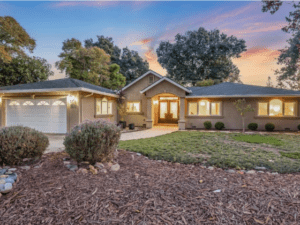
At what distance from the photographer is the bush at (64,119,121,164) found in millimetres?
3455

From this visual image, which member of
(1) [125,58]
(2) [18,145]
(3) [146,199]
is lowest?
(3) [146,199]

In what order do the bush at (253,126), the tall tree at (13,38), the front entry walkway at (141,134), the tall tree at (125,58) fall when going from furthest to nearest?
the tall tree at (125,58), the tall tree at (13,38), the bush at (253,126), the front entry walkway at (141,134)

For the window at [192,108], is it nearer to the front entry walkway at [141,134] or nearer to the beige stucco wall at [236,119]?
the beige stucco wall at [236,119]

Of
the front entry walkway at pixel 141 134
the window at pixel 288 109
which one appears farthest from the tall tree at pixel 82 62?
the window at pixel 288 109

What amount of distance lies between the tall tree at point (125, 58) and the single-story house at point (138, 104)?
17.1m

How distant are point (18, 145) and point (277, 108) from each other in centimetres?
1392

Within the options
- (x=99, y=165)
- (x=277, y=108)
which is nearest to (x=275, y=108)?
(x=277, y=108)

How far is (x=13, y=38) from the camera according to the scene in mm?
13273

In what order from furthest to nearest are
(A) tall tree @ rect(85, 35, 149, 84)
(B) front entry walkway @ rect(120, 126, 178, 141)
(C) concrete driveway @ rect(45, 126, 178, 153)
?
(A) tall tree @ rect(85, 35, 149, 84), (B) front entry walkway @ rect(120, 126, 178, 141), (C) concrete driveway @ rect(45, 126, 178, 153)

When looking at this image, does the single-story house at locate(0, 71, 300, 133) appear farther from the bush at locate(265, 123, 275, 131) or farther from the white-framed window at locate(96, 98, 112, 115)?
the bush at locate(265, 123, 275, 131)

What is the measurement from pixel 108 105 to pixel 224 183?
11.0 m

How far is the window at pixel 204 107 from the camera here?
41.2 feet

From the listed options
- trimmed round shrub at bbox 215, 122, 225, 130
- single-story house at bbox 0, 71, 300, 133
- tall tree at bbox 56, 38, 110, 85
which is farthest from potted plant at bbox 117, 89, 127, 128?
tall tree at bbox 56, 38, 110, 85

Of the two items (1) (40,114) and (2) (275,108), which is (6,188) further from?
(2) (275,108)
